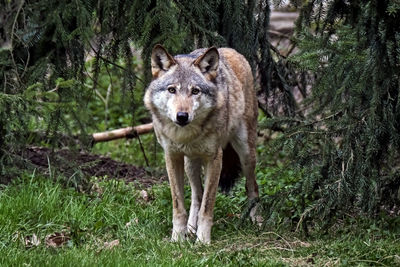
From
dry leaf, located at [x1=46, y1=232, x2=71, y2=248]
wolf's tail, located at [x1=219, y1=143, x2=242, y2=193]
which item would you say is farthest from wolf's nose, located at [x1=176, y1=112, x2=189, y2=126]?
wolf's tail, located at [x1=219, y1=143, x2=242, y2=193]

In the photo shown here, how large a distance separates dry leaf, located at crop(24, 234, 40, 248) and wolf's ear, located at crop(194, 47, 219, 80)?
222 cm

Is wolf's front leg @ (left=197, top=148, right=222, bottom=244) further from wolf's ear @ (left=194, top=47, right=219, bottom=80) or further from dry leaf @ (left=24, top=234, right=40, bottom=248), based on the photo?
dry leaf @ (left=24, top=234, right=40, bottom=248)

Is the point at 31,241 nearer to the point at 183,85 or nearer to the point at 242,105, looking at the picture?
the point at 183,85

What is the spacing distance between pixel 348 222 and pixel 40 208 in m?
3.10

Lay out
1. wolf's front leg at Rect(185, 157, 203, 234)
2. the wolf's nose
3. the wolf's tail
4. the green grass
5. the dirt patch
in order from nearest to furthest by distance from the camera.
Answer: the green grass → the wolf's nose → wolf's front leg at Rect(185, 157, 203, 234) → the wolf's tail → the dirt patch

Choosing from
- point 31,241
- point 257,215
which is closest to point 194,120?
point 257,215

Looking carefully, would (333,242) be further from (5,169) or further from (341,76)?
(5,169)

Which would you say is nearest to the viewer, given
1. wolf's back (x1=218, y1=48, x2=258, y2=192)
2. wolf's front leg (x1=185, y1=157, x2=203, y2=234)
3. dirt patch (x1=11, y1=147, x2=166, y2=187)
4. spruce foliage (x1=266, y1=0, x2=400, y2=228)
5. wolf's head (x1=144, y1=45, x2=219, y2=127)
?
spruce foliage (x1=266, y1=0, x2=400, y2=228)

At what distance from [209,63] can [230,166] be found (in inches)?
64.1

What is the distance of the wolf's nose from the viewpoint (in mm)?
5816

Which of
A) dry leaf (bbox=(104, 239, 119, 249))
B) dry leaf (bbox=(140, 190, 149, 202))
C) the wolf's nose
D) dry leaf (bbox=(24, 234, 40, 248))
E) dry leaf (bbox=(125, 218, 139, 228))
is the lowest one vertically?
dry leaf (bbox=(140, 190, 149, 202))

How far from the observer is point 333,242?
569 cm

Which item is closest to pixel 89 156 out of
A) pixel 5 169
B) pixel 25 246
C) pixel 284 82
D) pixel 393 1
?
pixel 5 169

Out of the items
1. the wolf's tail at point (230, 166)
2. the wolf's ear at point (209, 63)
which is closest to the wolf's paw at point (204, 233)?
the wolf's tail at point (230, 166)
